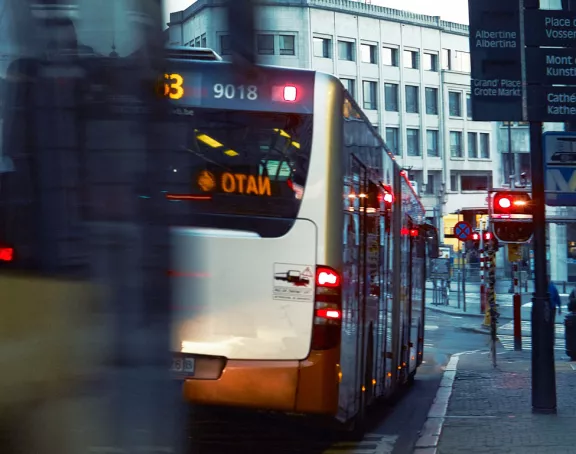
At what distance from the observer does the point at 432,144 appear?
7838cm

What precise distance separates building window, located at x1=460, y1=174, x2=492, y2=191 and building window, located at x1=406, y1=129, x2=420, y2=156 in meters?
5.83

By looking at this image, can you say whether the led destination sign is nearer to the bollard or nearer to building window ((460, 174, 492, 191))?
the bollard

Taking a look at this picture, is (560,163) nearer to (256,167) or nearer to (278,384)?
(256,167)

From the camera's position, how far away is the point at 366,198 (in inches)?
368

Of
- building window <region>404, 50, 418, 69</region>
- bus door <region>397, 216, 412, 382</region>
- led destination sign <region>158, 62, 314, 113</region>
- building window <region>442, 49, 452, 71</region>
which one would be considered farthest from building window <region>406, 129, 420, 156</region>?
led destination sign <region>158, 62, 314, 113</region>

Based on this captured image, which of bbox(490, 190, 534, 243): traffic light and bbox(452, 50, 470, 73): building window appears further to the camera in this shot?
bbox(452, 50, 470, 73): building window

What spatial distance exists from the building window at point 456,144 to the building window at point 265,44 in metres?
77.7

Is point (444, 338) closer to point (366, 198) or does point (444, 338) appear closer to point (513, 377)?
point (513, 377)

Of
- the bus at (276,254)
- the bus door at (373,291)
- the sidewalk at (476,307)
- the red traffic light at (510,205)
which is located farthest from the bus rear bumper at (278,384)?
A: the sidewalk at (476,307)

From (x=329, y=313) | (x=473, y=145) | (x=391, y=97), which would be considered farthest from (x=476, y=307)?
(x=473, y=145)

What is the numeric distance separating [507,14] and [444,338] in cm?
1851

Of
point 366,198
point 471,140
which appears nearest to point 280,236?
point 366,198

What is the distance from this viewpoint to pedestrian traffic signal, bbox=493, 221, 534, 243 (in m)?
16.6

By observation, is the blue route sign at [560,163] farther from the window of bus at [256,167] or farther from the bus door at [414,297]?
the window of bus at [256,167]
